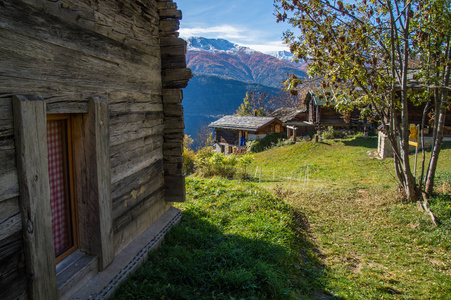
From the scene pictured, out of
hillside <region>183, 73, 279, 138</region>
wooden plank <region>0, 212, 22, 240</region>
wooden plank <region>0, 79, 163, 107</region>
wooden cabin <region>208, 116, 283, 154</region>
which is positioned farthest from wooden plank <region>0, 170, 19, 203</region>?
hillside <region>183, 73, 279, 138</region>

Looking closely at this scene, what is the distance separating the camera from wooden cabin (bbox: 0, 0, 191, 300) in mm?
2164

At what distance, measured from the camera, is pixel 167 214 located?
16.8 feet

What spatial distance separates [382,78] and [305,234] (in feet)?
15.5

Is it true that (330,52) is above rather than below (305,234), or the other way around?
above

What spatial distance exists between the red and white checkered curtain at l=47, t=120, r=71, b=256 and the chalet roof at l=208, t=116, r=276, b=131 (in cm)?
3033

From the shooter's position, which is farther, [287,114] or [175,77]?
[287,114]

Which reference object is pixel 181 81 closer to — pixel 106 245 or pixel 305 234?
pixel 106 245

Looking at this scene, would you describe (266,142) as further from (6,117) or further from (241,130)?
(6,117)

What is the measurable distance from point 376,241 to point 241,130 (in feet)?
95.1

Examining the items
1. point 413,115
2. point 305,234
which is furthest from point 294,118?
point 305,234

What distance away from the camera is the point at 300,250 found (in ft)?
18.8

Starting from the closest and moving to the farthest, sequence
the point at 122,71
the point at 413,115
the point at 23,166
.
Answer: the point at 23,166
the point at 122,71
the point at 413,115

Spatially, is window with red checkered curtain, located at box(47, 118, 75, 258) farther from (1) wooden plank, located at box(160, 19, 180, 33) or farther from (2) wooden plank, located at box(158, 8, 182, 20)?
(2) wooden plank, located at box(158, 8, 182, 20)

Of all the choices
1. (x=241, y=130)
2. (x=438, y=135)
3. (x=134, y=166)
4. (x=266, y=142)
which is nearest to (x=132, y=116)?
(x=134, y=166)
